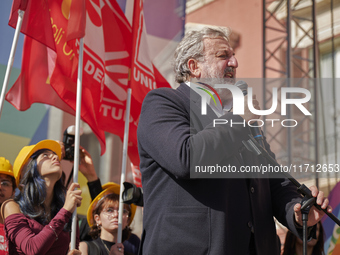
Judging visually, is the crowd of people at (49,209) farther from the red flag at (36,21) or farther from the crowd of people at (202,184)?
the crowd of people at (202,184)

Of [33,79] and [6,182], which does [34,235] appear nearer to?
[6,182]

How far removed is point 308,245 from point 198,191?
8.55 feet

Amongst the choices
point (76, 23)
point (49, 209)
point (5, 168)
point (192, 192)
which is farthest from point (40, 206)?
point (192, 192)

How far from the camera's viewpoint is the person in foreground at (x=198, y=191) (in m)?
2.36

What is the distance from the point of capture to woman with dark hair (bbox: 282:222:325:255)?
464 centimetres

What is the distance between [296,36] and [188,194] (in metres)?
10.0

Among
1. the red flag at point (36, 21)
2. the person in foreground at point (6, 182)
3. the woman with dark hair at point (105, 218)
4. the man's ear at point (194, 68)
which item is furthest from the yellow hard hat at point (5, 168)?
the man's ear at point (194, 68)

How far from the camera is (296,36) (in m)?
11.9

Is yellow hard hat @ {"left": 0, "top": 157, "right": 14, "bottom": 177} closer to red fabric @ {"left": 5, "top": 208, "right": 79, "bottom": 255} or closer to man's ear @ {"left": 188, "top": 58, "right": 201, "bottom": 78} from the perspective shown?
red fabric @ {"left": 5, "top": 208, "right": 79, "bottom": 255}

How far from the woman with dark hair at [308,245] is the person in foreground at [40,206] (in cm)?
187

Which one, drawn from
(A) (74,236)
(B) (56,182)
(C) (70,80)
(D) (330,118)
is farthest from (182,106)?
(D) (330,118)

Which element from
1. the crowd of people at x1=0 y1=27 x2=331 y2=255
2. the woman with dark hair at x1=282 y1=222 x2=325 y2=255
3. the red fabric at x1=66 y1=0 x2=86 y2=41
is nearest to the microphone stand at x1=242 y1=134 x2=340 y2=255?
the crowd of people at x1=0 y1=27 x2=331 y2=255

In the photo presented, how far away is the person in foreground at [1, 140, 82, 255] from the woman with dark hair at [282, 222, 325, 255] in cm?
187

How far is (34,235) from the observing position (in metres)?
3.61
